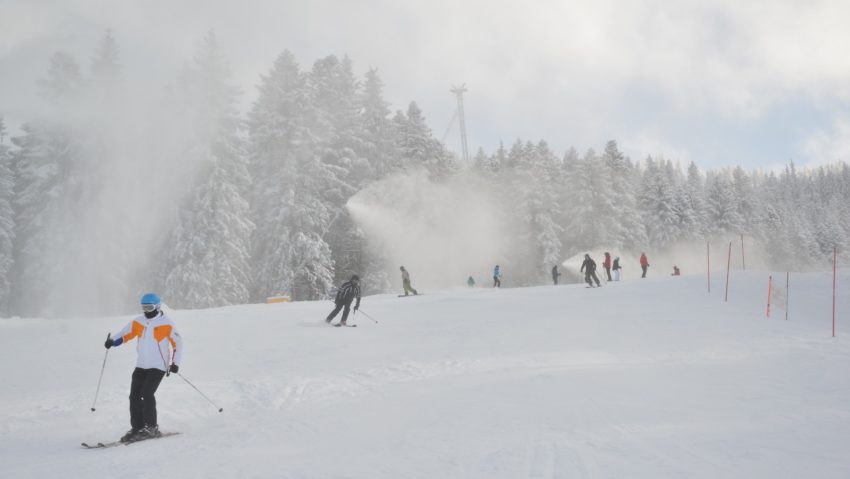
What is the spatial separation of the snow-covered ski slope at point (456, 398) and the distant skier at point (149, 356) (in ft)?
1.65

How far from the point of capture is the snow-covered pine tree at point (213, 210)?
99.5ft

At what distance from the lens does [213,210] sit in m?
31.2

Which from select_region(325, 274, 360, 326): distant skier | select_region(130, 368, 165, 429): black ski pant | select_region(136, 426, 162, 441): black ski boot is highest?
select_region(325, 274, 360, 326): distant skier

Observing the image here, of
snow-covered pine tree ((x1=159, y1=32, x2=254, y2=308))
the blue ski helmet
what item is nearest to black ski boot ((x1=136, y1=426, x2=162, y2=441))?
the blue ski helmet

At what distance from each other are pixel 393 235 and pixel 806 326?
3000cm

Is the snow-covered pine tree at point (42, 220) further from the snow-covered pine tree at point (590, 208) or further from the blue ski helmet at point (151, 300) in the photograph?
the snow-covered pine tree at point (590, 208)

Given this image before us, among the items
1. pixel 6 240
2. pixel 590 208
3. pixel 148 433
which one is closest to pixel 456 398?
pixel 148 433

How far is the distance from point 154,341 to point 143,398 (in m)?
0.71

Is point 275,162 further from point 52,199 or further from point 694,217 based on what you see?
point 694,217

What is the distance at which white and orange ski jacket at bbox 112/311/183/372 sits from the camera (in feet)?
22.8

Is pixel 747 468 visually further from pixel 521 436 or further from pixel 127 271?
pixel 127 271

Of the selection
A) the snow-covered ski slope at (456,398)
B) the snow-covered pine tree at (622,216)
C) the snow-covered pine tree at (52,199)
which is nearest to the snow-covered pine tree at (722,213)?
the snow-covered pine tree at (622,216)

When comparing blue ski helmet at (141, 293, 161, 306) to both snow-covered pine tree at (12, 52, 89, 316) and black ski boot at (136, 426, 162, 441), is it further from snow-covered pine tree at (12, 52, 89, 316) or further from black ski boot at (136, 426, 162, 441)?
snow-covered pine tree at (12, 52, 89, 316)

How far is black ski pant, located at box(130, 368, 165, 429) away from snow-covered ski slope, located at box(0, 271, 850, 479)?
0.48 metres
